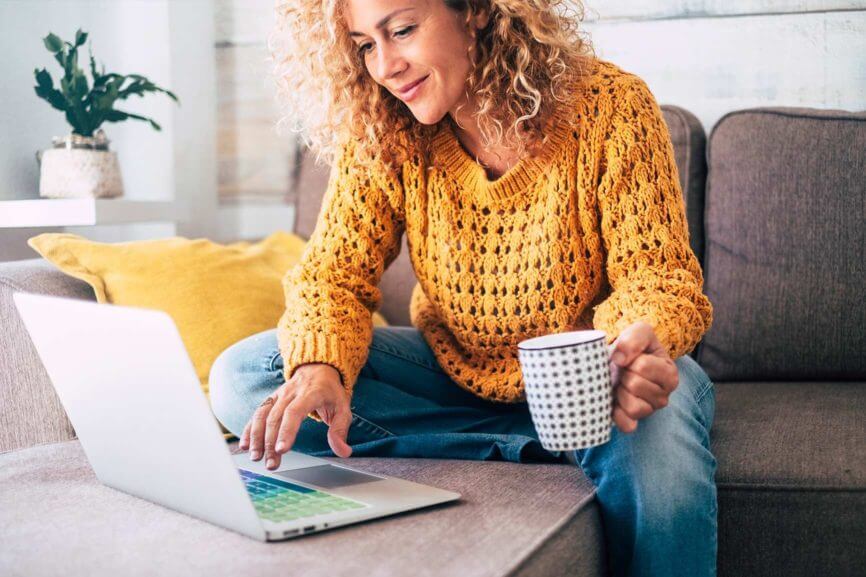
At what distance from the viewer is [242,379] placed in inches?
51.1

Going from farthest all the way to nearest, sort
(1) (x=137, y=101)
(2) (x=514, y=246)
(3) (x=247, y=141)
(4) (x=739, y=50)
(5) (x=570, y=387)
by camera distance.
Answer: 1. (3) (x=247, y=141)
2. (1) (x=137, y=101)
3. (4) (x=739, y=50)
4. (2) (x=514, y=246)
5. (5) (x=570, y=387)

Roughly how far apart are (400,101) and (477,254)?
27cm

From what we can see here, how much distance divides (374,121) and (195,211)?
102 centimetres

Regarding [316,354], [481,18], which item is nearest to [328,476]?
[316,354]

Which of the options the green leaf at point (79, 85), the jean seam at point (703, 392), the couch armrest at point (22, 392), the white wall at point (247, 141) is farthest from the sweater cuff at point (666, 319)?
the white wall at point (247, 141)

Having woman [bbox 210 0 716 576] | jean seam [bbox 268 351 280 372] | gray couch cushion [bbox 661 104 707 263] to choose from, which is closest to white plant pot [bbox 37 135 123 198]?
woman [bbox 210 0 716 576]

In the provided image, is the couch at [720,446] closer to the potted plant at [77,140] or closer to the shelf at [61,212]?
the shelf at [61,212]

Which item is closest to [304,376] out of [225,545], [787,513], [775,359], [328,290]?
[328,290]

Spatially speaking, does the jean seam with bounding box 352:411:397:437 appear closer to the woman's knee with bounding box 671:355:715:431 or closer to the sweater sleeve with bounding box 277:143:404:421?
the sweater sleeve with bounding box 277:143:404:421

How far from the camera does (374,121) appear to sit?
4.47 feet

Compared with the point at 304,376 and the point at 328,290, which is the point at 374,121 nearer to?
the point at 328,290

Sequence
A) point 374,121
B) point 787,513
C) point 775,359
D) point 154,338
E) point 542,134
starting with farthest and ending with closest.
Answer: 1. point 775,359
2. point 374,121
3. point 542,134
4. point 787,513
5. point 154,338

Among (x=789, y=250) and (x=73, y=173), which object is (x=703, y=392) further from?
(x=73, y=173)

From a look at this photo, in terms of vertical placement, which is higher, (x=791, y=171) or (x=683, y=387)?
(x=791, y=171)
